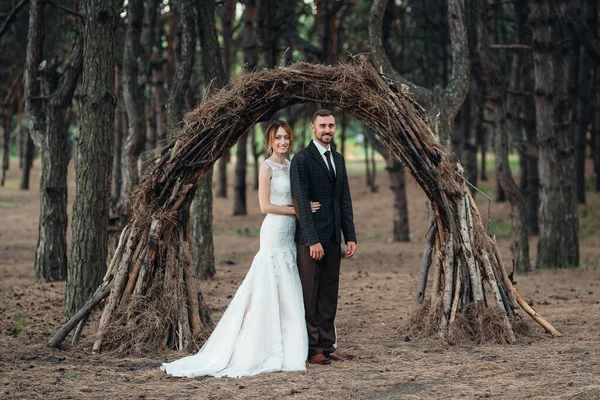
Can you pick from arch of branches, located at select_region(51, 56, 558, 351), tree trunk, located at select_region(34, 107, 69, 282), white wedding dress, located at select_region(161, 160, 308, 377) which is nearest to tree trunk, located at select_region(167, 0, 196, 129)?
tree trunk, located at select_region(34, 107, 69, 282)

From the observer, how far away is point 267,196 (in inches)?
293

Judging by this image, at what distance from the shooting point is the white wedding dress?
700cm

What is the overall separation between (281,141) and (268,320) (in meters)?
1.55

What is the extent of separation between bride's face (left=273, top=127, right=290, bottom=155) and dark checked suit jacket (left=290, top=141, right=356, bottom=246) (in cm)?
19

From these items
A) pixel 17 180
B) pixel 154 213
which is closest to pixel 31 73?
pixel 154 213

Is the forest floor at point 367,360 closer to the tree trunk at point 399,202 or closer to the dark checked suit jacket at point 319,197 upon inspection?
the dark checked suit jacket at point 319,197

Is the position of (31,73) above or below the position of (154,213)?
above

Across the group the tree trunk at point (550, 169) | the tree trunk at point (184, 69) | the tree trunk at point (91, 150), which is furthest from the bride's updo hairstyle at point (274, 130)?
the tree trunk at point (550, 169)

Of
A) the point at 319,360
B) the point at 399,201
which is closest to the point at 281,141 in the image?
the point at 319,360

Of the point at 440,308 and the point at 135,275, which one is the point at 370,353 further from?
the point at 135,275

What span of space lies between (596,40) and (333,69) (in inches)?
358

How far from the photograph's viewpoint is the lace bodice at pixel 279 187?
295 inches

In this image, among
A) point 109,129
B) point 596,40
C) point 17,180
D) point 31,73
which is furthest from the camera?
point 17,180

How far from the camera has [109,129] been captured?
945cm
